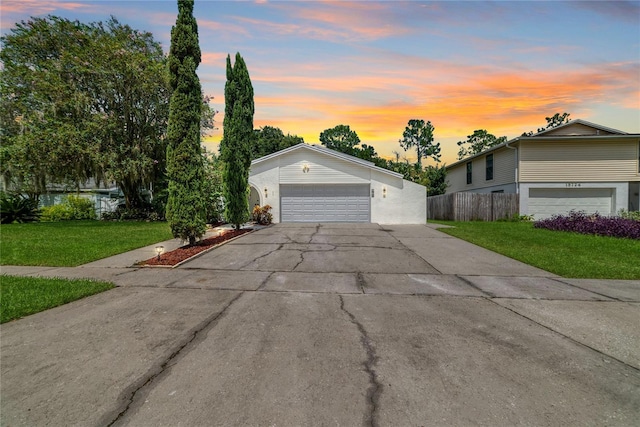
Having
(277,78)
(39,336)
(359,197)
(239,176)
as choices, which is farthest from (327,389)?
(359,197)

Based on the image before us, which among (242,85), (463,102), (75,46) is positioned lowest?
(463,102)

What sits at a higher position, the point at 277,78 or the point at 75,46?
the point at 75,46

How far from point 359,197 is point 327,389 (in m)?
15.9

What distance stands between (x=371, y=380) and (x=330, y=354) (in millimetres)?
544

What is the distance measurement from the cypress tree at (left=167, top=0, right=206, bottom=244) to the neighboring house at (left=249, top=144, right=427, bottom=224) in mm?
9339

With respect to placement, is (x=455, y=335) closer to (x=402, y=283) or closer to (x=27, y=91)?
(x=402, y=283)

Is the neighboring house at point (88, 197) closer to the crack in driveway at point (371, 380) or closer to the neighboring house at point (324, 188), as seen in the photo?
the neighboring house at point (324, 188)

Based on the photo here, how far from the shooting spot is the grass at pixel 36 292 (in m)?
4.12

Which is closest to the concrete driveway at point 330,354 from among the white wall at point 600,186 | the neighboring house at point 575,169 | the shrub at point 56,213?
the white wall at point 600,186

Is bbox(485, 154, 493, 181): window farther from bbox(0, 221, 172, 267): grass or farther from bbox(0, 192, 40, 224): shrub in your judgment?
bbox(0, 192, 40, 224): shrub

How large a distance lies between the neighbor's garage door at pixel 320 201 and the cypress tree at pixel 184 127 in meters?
9.62

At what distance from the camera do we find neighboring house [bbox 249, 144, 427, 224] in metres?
17.6

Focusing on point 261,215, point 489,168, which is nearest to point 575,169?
point 489,168

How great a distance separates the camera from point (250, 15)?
800 cm
